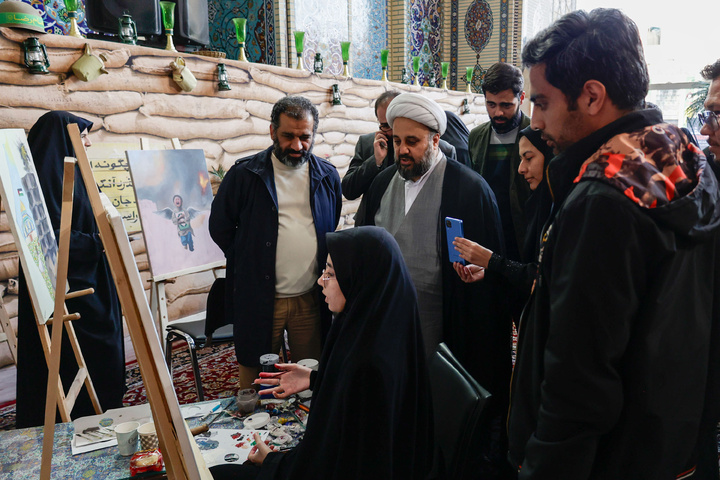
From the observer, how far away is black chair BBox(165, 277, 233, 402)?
121 inches

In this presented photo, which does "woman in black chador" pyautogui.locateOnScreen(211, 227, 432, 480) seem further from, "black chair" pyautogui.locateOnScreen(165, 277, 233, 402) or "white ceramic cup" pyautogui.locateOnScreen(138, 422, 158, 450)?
"black chair" pyautogui.locateOnScreen(165, 277, 233, 402)

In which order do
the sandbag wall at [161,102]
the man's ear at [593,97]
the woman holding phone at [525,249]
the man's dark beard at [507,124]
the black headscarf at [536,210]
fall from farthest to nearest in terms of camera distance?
the sandbag wall at [161,102] → the man's dark beard at [507,124] → the woman holding phone at [525,249] → the black headscarf at [536,210] → the man's ear at [593,97]

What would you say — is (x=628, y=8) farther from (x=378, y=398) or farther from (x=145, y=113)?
(x=378, y=398)

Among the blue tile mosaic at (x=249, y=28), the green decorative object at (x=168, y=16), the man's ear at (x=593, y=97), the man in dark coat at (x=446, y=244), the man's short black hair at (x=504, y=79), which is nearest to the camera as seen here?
the man's ear at (x=593, y=97)

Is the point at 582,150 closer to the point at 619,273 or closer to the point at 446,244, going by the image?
the point at 619,273

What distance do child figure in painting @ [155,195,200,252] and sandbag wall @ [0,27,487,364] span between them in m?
0.30

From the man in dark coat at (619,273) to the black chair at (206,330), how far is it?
7.44ft

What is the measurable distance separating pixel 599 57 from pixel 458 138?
2.47 m

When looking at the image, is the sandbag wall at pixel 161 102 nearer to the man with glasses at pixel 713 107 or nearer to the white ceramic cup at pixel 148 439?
the white ceramic cup at pixel 148 439

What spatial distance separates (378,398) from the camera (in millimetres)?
1551

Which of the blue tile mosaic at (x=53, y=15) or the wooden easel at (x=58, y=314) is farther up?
the blue tile mosaic at (x=53, y=15)

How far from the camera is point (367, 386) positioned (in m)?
1.56

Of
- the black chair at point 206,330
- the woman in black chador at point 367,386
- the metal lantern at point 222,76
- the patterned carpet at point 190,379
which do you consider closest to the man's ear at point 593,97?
the woman in black chador at point 367,386

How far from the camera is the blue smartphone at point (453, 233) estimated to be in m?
2.33
